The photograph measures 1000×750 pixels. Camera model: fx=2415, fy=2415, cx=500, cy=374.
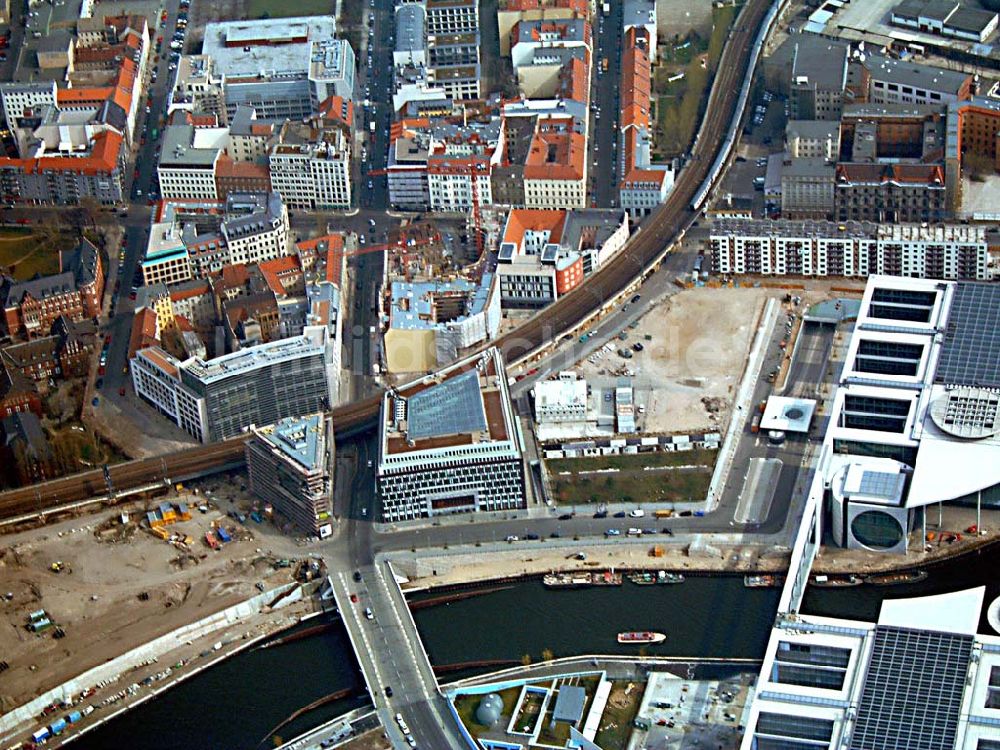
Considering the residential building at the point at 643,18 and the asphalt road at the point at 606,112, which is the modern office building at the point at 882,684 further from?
the residential building at the point at 643,18

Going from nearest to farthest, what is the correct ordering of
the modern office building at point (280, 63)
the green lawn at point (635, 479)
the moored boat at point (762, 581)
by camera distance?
1. the moored boat at point (762, 581)
2. the green lawn at point (635, 479)
3. the modern office building at point (280, 63)

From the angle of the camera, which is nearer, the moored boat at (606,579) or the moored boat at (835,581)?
the moored boat at (835,581)

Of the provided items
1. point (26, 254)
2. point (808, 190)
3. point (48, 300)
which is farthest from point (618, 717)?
point (26, 254)

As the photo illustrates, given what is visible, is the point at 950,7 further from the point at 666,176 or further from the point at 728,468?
the point at 728,468

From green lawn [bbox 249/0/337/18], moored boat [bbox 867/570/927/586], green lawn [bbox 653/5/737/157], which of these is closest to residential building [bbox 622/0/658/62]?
green lawn [bbox 653/5/737/157]

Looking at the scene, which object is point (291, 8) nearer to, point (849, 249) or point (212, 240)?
point (212, 240)

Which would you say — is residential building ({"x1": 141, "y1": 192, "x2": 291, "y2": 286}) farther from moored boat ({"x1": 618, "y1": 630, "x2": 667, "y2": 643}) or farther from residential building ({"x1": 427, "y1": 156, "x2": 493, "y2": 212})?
moored boat ({"x1": 618, "y1": 630, "x2": 667, "y2": 643})

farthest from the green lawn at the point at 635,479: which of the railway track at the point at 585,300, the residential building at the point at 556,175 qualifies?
the residential building at the point at 556,175
